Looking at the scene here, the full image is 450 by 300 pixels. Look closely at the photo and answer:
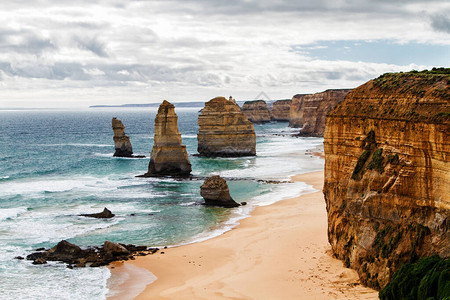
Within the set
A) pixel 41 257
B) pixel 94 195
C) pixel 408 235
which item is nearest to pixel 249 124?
pixel 94 195

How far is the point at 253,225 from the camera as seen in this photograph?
33719mm

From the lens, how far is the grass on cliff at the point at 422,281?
47.8 feet

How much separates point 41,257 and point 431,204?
64.7 feet

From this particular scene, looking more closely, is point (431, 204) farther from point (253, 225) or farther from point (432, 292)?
point (253, 225)

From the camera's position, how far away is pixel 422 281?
15211mm

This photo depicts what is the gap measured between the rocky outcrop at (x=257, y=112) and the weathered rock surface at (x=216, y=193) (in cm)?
14188

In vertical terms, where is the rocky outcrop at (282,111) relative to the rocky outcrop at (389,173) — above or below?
above

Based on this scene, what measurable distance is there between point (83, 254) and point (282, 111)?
16983 centimetres

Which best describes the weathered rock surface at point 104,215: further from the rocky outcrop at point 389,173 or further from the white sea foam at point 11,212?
the rocky outcrop at point 389,173

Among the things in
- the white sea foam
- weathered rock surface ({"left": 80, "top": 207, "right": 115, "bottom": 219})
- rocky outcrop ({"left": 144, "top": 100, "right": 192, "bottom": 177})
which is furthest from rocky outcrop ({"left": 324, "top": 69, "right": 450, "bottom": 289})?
rocky outcrop ({"left": 144, "top": 100, "right": 192, "bottom": 177})

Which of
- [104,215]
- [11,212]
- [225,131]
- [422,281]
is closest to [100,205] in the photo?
[104,215]

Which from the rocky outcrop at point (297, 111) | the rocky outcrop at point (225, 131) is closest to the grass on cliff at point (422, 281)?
the rocky outcrop at point (225, 131)

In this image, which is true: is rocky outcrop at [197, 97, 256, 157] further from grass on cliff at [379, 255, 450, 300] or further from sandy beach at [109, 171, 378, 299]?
grass on cliff at [379, 255, 450, 300]

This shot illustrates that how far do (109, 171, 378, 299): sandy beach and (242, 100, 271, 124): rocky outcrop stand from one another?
14825 cm
